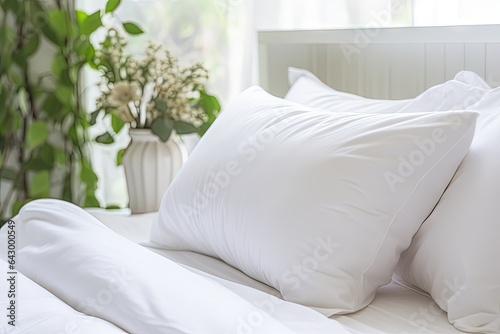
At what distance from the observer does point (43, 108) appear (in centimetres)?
321

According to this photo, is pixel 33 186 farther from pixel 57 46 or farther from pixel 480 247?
pixel 480 247

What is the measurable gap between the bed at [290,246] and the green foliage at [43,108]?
1.34 m

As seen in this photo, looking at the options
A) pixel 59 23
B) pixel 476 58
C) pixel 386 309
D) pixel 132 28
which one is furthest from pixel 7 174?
pixel 386 309

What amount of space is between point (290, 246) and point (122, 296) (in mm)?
321

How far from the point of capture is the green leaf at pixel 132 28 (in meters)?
2.82

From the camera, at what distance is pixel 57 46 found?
10.2 feet

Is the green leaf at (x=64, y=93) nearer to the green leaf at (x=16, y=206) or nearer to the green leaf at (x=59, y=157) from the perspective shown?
the green leaf at (x=59, y=157)

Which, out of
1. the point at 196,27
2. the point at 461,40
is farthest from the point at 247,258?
the point at 196,27

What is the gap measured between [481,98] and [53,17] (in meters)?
1.96

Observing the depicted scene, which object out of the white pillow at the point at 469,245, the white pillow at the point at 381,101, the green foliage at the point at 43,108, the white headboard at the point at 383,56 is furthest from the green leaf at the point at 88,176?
the white pillow at the point at 469,245

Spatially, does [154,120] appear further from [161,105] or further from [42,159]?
[42,159]

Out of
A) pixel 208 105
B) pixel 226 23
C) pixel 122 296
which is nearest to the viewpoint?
pixel 122 296

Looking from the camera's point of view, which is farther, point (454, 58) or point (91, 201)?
point (91, 201)

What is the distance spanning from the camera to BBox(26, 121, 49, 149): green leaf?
3061 mm
